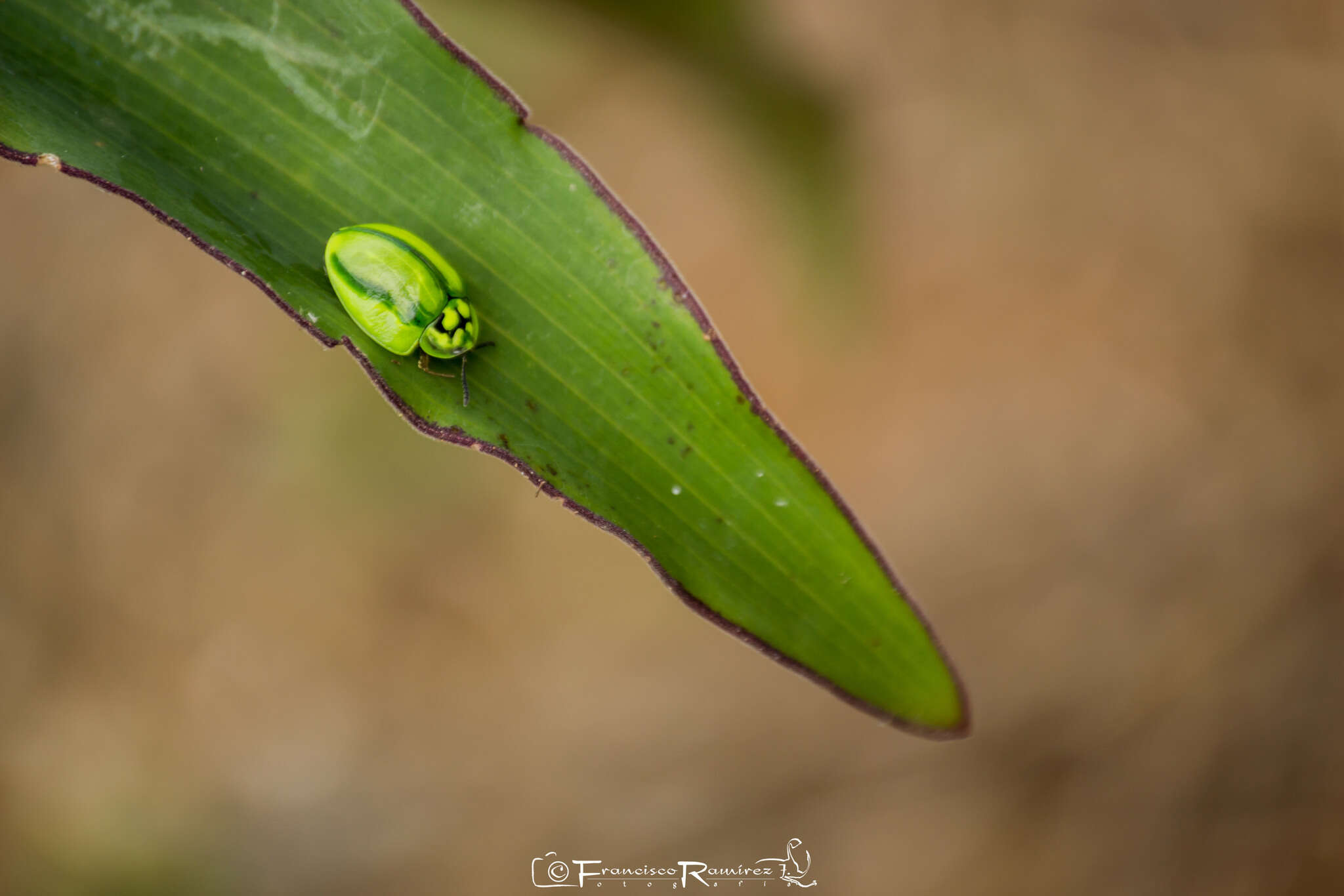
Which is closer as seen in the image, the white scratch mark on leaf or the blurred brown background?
the white scratch mark on leaf

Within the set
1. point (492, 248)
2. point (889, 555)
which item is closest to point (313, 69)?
point (492, 248)

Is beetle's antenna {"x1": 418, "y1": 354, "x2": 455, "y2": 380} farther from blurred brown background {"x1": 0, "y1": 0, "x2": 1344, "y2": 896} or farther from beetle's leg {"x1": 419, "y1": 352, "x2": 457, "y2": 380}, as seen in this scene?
blurred brown background {"x1": 0, "y1": 0, "x2": 1344, "y2": 896}

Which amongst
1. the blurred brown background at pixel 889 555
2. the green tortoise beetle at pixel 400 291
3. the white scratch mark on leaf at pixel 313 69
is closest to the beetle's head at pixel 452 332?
the green tortoise beetle at pixel 400 291

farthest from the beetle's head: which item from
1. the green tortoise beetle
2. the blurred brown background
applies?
the blurred brown background

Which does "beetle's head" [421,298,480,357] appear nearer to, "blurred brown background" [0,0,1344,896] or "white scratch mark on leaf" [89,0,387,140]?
"white scratch mark on leaf" [89,0,387,140]

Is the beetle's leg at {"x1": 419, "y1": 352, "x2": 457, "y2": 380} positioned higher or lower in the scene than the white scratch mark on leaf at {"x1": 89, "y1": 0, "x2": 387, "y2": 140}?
lower

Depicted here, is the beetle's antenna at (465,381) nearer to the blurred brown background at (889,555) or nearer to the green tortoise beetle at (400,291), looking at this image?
the green tortoise beetle at (400,291)

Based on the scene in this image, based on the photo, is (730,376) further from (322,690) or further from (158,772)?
(158,772)
